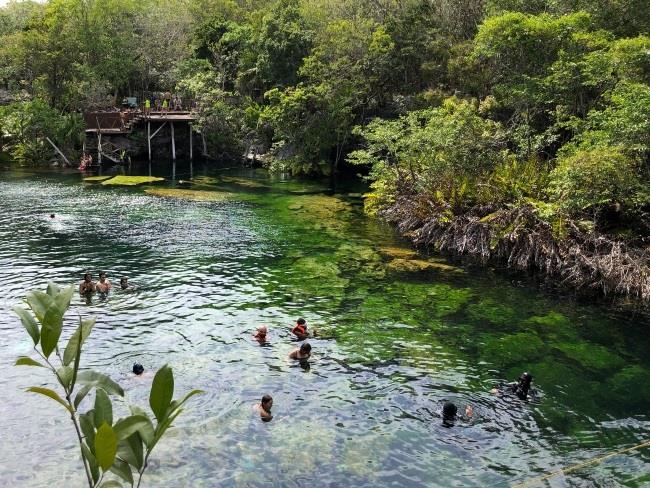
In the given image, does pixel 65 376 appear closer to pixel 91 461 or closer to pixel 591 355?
pixel 91 461

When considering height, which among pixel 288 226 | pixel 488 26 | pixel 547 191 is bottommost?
pixel 288 226

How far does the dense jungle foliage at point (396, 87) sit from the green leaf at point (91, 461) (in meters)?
22.7

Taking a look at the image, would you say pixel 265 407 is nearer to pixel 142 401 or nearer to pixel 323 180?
pixel 142 401

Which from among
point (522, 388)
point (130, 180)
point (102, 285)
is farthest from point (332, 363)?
point (130, 180)

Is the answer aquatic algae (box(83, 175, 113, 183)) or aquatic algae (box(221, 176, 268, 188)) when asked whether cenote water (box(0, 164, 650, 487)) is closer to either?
aquatic algae (box(221, 176, 268, 188))

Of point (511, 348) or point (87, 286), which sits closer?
point (511, 348)

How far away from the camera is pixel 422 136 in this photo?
3203cm

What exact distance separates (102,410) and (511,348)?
16110 mm

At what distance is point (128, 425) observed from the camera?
145 inches

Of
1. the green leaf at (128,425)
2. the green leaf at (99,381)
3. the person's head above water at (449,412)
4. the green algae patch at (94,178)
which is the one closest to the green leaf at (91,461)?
the green leaf at (128,425)

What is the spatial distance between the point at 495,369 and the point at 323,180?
3858cm

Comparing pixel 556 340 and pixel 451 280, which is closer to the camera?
pixel 556 340

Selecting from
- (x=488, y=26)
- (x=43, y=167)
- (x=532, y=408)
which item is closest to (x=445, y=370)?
(x=532, y=408)

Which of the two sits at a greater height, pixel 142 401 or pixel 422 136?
pixel 422 136
